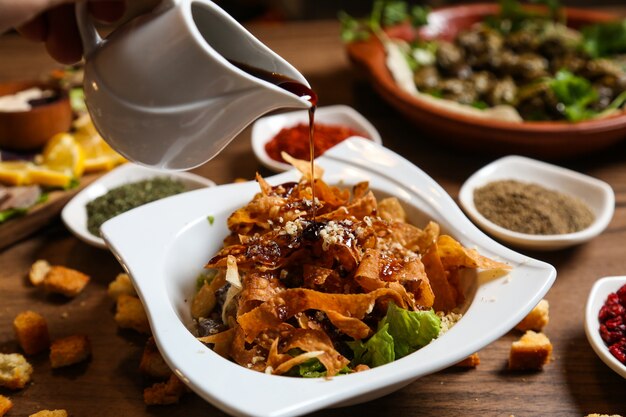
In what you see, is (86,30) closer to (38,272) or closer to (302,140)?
(38,272)

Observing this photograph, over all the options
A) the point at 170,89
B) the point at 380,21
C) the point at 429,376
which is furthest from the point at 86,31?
the point at 380,21

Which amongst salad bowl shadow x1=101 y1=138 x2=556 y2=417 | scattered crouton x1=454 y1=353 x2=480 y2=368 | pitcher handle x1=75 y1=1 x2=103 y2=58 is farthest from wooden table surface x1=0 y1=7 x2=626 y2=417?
pitcher handle x1=75 y1=1 x2=103 y2=58

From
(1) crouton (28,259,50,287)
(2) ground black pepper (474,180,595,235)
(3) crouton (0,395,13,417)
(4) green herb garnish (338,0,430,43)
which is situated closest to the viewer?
(3) crouton (0,395,13,417)

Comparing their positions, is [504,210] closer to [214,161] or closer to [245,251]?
[245,251]

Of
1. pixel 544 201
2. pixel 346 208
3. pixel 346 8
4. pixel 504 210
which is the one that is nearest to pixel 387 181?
pixel 346 208

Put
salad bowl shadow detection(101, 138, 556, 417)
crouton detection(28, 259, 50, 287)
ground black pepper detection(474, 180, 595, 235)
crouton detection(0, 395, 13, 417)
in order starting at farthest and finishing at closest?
ground black pepper detection(474, 180, 595, 235) < crouton detection(28, 259, 50, 287) < crouton detection(0, 395, 13, 417) < salad bowl shadow detection(101, 138, 556, 417)

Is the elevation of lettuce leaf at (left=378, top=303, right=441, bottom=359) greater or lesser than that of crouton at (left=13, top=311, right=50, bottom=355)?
greater

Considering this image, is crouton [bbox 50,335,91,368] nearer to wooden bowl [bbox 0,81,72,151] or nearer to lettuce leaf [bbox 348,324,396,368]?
lettuce leaf [bbox 348,324,396,368]
